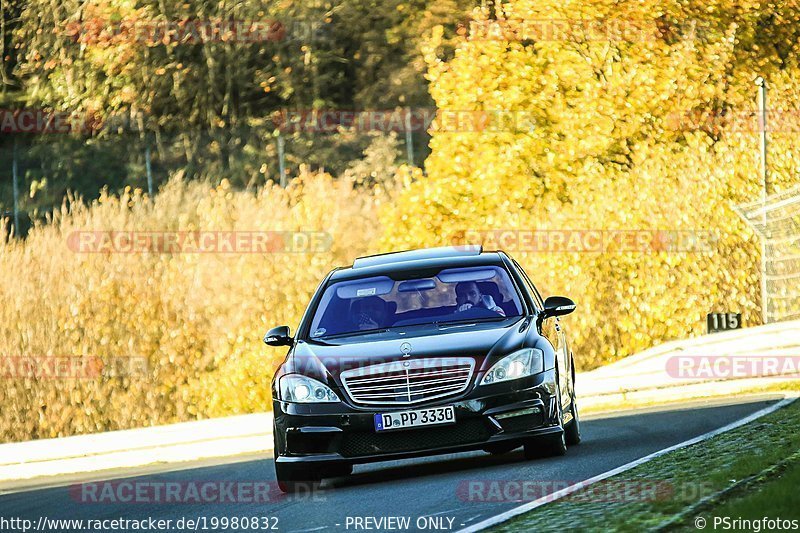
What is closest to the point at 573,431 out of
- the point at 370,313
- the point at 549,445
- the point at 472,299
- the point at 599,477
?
the point at 549,445

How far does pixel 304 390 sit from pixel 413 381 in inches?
32.5

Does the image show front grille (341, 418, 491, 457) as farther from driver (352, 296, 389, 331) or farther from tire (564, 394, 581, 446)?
tire (564, 394, 581, 446)

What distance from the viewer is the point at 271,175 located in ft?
143

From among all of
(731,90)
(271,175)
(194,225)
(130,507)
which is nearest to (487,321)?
(130,507)

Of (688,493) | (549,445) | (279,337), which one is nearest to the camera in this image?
(688,493)

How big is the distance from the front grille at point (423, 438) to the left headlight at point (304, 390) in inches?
14.6

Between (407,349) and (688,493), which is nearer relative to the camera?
(688,493)

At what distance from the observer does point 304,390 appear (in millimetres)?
12211

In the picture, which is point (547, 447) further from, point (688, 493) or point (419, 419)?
point (688, 493)

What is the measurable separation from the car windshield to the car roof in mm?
85

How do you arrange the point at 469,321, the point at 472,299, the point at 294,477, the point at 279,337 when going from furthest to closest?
the point at 472,299, the point at 279,337, the point at 469,321, the point at 294,477

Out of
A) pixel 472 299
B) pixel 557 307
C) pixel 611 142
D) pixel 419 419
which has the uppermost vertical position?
pixel 611 142

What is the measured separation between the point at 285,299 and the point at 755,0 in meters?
10.5

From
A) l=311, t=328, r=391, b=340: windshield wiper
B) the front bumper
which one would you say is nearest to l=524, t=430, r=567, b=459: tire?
the front bumper
